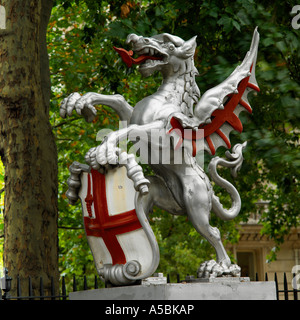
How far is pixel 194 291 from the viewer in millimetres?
4473

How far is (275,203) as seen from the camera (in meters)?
12.1

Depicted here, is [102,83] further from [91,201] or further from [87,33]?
[91,201]

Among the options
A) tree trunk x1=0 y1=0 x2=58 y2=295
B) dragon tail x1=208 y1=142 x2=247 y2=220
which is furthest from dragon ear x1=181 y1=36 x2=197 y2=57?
tree trunk x1=0 y1=0 x2=58 y2=295

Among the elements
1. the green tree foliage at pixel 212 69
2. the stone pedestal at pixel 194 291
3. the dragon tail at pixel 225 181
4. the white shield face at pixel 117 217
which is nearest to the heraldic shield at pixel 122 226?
the white shield face at pixel 117 217

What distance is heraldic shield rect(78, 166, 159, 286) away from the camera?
4531 mm

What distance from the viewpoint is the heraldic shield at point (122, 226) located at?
14.9ft

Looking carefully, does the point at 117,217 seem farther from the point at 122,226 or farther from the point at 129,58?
the point at 129,58

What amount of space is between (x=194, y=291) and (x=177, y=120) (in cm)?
128

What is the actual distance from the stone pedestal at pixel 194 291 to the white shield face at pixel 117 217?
199mm

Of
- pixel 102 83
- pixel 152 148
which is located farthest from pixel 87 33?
pixel 152 148

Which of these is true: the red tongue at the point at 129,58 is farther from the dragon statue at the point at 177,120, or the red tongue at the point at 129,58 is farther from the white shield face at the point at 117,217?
the white shield face at the point at 117,217

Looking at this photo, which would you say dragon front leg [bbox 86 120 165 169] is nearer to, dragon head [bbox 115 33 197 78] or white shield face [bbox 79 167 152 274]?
white shield face [bbox 79 167 152 274]

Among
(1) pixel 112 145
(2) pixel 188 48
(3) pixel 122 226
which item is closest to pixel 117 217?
(3) pixel 122 226

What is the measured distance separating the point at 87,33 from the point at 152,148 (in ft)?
18.4
